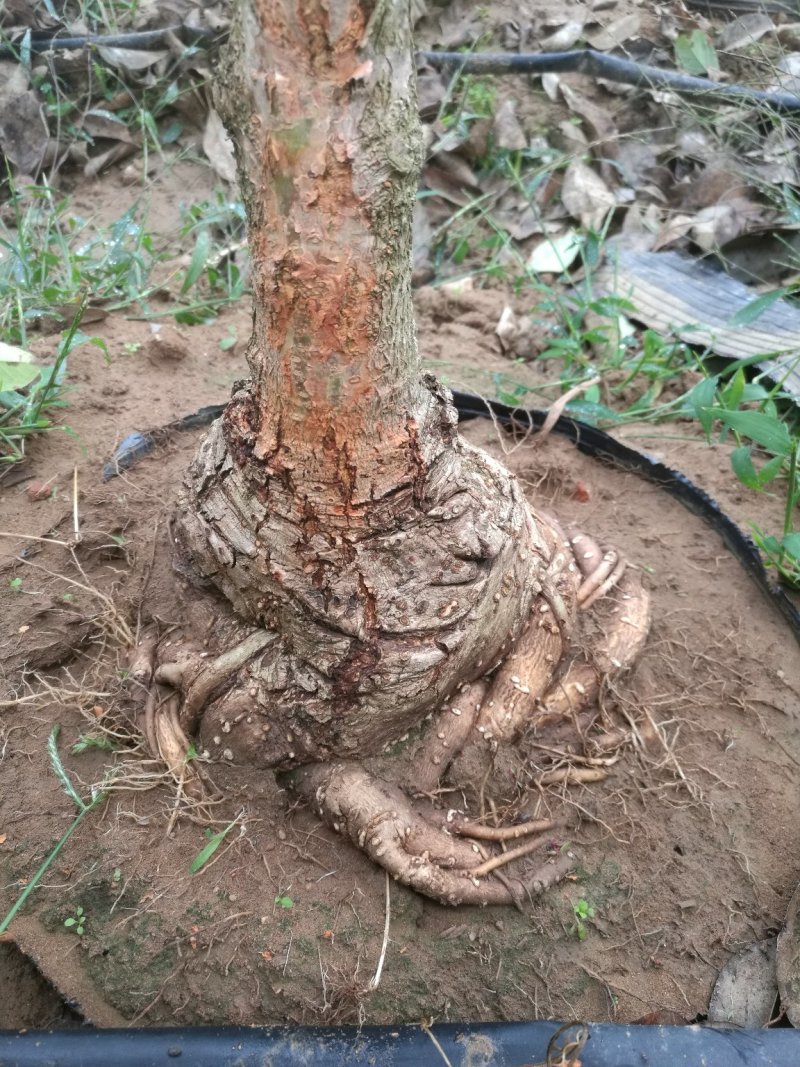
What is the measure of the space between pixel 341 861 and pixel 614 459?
1091 mm

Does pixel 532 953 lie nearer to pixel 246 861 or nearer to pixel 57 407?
pixel 246 861

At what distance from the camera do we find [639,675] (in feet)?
4.45

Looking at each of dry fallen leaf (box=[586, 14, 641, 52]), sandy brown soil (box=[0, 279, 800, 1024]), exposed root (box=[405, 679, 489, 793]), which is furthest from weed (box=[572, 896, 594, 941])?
dry fallen leaf (box=[586, 14, 641, 52])

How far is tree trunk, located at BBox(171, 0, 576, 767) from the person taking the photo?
2.35ft

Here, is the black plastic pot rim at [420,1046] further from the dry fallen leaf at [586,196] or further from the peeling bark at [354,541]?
the dry fallen leaf at [586,196]

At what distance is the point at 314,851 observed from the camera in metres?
1.10

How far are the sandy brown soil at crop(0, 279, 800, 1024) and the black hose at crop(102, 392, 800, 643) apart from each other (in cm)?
5

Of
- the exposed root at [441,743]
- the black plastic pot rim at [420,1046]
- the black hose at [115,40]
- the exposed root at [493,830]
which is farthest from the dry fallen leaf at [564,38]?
the black plastic pot rim at [420,1046]

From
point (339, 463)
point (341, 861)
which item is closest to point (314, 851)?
point (341, 861)

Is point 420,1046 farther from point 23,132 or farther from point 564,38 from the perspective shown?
point 564,38

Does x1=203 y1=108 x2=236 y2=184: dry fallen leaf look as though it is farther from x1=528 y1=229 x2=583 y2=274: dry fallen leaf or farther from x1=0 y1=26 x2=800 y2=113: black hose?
x1=528 y1=229 x2=583 y2=274: dry fallen leaf

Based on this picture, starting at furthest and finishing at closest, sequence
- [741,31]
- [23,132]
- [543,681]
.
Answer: [23,132] < [741,31] < [543,681]

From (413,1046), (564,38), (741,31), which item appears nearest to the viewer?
(413,1046)

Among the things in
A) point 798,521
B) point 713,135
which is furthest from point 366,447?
point 713,135
